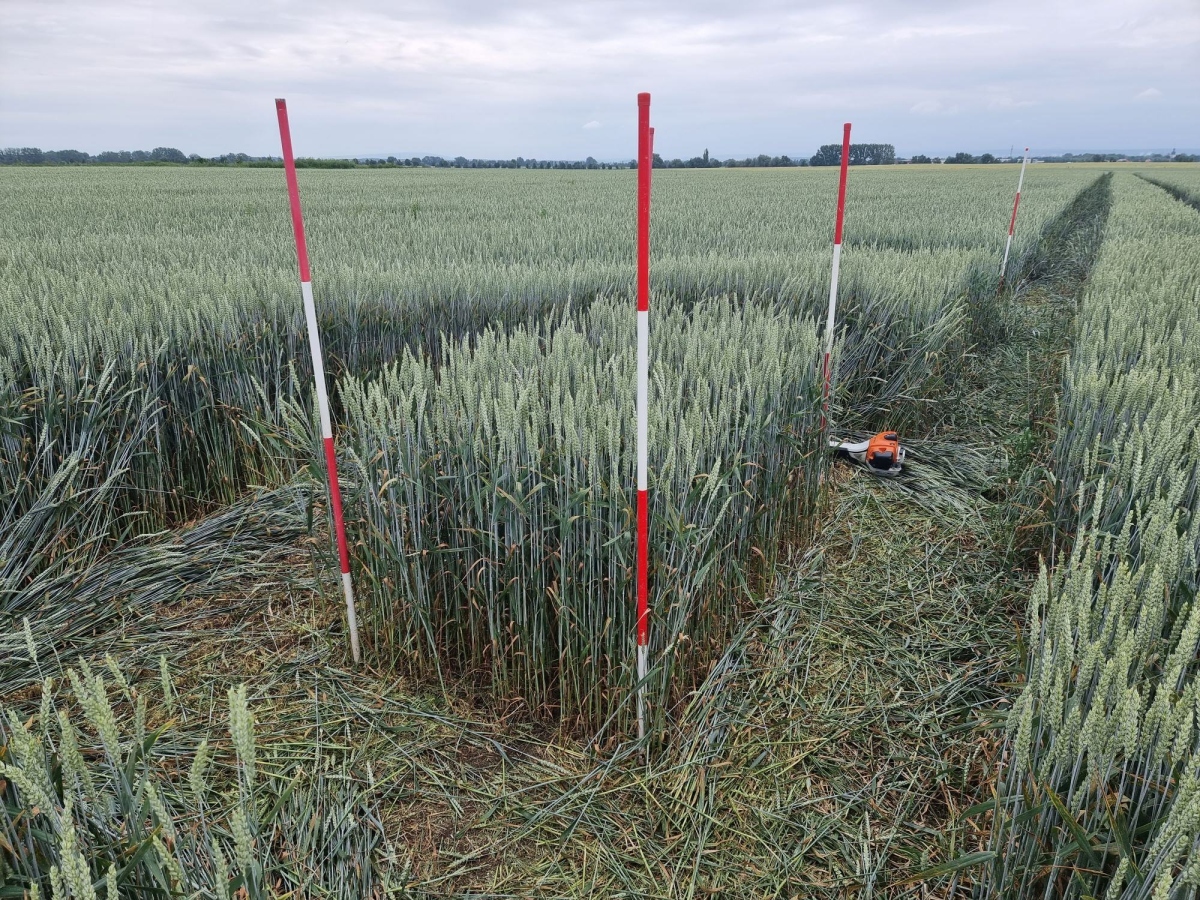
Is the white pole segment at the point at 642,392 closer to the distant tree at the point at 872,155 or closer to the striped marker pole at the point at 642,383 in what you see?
the striped marker pole at the point at 642,383

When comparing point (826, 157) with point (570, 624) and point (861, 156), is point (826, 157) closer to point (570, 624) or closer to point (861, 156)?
point (861, 156)

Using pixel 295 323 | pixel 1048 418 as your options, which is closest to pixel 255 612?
pixel 295 323

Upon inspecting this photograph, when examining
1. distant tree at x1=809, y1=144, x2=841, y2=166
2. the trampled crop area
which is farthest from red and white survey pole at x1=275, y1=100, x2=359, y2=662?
distant tree at x1=809, y1=144, x2=841, y2=166

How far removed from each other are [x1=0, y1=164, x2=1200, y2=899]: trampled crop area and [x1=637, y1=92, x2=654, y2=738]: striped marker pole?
0.31 feet

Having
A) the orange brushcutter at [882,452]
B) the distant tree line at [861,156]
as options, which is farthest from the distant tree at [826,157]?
the orange brushcutter at [882,452]

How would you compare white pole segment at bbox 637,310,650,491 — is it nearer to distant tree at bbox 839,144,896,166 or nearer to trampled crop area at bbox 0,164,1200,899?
trampled crop area at bbox 0,164,1200,899

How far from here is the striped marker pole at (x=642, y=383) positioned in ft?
5.78

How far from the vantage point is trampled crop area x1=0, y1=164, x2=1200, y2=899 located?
1.35m

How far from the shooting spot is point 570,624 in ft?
7.38

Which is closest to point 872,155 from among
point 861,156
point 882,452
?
point 861,156

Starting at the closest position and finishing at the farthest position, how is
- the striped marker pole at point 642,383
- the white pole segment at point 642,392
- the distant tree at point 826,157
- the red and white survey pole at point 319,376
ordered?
the striped marker pole at point 642,383
the white pole segment at point 642,392
the red and white survey pole at point 319,376
the distant tree at point 826,157

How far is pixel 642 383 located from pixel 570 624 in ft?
2.66

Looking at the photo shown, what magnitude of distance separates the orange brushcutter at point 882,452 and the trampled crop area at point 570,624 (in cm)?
11

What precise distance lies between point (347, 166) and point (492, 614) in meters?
53.4
